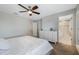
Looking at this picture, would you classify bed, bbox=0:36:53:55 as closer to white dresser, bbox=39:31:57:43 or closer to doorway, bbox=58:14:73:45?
white dresser, bbox=39:31:57:43

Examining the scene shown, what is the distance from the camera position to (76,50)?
4.58ft

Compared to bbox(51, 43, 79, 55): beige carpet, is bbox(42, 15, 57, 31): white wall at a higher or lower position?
higher

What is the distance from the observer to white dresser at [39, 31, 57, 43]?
1477 millimetres

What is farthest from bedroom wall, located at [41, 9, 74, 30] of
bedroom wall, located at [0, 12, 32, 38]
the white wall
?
bedroom wall, located at [0, 12, 32, 38]

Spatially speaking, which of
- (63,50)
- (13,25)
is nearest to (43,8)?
(13,25)

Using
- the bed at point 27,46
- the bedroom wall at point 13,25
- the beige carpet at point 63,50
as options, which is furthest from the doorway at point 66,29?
the bedroom wall at point 13,25

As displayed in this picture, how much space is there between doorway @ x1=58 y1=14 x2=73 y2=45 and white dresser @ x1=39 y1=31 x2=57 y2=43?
96 millimetres

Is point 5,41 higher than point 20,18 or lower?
lower

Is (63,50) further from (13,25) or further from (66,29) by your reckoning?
(13,25)

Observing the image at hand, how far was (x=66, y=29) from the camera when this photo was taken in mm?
1423
